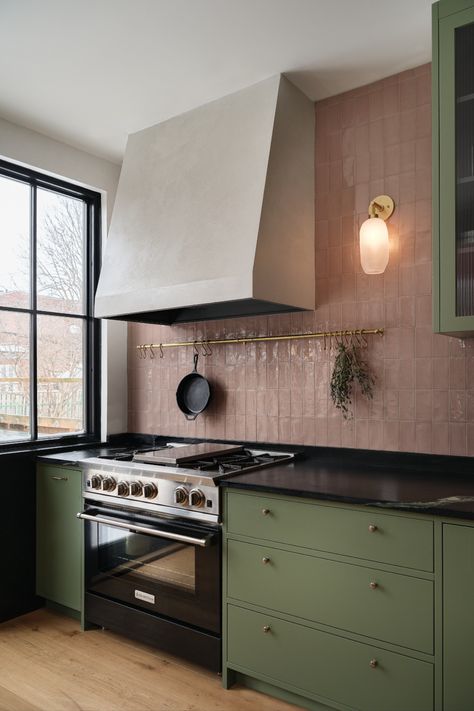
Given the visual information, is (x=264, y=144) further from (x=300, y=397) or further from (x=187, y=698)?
(x=187, y=698)

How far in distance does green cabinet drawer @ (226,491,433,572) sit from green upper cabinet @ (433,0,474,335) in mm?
715

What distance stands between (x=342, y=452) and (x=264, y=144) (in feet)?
4.81

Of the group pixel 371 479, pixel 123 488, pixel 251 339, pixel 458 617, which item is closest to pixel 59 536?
pixel 123 488

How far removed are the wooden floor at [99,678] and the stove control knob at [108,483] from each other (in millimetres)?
730

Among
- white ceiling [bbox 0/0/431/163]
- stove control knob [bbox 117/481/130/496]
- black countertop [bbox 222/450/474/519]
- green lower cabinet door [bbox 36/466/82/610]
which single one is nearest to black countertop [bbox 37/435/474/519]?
black countertop [bbox 222/450/474/519]

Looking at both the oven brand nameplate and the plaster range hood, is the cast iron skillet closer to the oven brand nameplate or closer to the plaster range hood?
the plaster range hood

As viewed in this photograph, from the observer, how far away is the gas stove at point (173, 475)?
7.41 ft

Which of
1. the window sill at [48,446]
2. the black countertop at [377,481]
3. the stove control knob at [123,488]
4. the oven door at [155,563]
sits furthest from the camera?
the window sill at [48,446]

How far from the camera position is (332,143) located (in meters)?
2.71

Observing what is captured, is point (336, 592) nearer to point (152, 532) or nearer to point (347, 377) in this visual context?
point (152, 532)

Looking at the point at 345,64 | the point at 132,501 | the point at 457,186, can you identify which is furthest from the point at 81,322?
the point at 457,186

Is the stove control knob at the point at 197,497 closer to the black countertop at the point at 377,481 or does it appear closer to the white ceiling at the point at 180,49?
the black countertop at the point at 377,481

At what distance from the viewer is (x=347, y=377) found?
2.56 meters

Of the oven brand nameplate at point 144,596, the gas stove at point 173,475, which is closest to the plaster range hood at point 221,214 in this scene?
the gas stove at point 173,475
